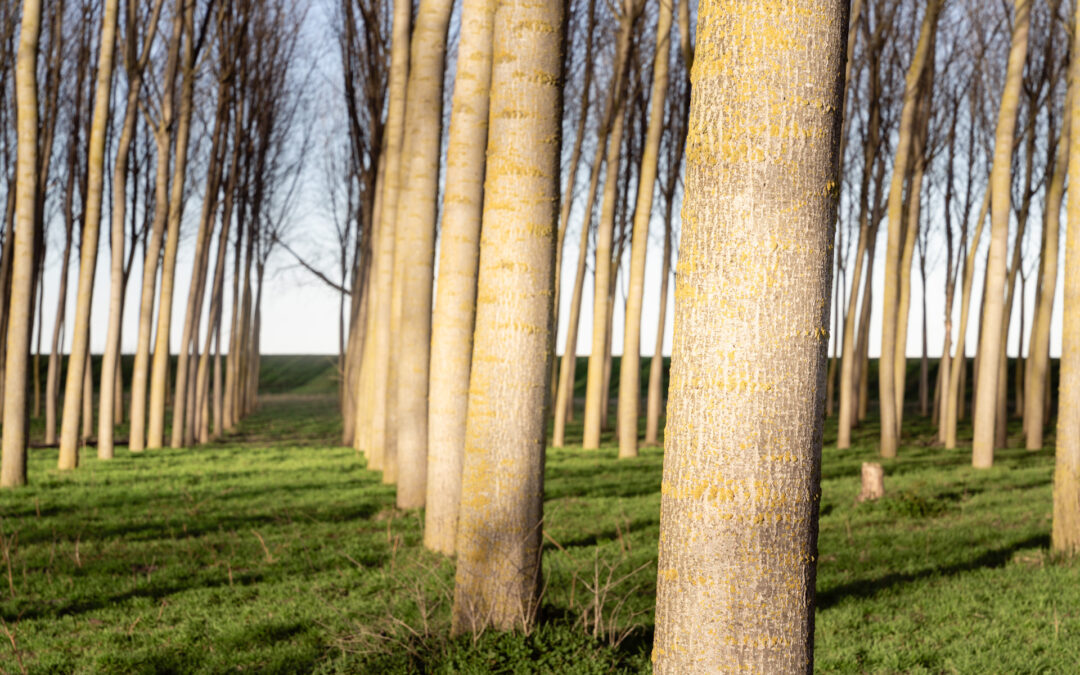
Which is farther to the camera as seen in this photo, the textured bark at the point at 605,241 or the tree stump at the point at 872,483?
the textured bark at the point at 605,241

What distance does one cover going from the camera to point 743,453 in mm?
1917

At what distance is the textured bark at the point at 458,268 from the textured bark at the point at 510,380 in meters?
1.73

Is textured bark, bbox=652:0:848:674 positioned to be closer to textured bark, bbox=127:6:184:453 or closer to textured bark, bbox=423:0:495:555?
textured bark, bbox=423:0:495:555

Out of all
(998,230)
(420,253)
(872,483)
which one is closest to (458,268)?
(420,253)

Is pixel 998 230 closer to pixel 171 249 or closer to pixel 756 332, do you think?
pixel 756 332

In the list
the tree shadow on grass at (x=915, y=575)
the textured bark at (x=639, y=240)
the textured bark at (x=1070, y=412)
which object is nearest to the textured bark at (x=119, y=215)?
the textured bark at (x=639, y=240)

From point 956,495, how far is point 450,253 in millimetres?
7051

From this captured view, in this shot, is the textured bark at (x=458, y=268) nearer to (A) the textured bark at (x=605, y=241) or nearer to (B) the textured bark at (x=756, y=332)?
(B) the textured bark at (x=756, y=332)

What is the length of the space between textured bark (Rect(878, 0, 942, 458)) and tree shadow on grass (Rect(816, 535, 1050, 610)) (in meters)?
6.67

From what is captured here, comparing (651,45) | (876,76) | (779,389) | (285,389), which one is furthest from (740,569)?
(285,389)

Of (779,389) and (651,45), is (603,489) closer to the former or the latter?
(779,389)

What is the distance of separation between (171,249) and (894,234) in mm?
12044

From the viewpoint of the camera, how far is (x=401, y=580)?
5242 millimetres

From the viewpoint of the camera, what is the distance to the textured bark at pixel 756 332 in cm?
191
